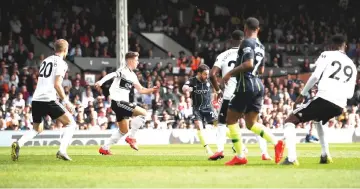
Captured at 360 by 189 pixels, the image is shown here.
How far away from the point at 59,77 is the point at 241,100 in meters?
4.09

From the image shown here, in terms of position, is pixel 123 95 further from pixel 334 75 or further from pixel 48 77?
pixel 334 75

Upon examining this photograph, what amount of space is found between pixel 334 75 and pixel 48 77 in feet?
18.8

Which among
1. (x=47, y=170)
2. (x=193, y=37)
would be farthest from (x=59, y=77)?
(x=193, y=37)

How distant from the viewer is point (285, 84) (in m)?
37.6

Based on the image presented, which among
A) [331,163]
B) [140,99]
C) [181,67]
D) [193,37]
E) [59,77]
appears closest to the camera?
[331,163]

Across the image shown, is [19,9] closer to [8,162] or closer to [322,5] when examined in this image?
[322,5]

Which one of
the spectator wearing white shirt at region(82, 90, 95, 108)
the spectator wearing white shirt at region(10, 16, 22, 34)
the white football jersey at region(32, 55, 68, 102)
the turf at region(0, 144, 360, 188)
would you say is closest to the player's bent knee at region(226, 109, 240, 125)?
the turf at region(0, 144, 360, 188)

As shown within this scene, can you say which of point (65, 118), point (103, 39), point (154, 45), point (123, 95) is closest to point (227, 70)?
point (65, 118)

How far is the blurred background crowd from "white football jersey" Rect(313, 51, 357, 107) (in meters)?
17.2

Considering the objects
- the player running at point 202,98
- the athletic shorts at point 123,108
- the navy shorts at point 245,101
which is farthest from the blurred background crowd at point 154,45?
the navy shorts at point 245,101

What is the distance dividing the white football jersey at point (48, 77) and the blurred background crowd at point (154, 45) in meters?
13.3

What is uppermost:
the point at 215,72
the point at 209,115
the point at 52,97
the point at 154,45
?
the point at 154,45

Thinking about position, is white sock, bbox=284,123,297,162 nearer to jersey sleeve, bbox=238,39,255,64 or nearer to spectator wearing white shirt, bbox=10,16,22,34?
jersey sleeve, bbox=238,39,255,64

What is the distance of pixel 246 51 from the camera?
14.2 meters
